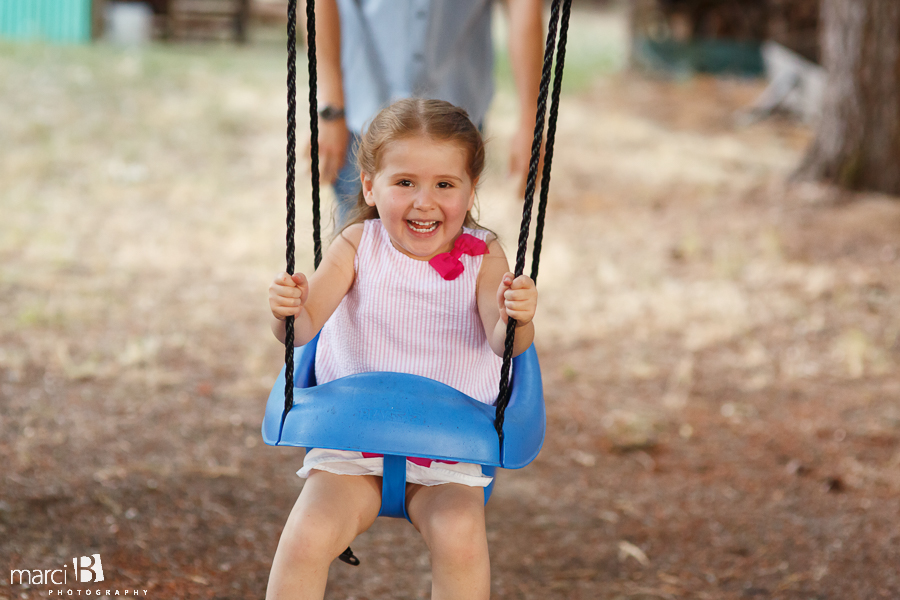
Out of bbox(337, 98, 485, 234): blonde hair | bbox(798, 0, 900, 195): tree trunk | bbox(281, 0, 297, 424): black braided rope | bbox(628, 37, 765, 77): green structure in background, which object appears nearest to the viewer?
bbox(281, 0, 297, 424): black braided rope

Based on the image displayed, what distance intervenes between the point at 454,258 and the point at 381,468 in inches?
18.4

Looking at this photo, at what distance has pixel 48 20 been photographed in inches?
421

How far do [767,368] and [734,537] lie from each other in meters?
1.50

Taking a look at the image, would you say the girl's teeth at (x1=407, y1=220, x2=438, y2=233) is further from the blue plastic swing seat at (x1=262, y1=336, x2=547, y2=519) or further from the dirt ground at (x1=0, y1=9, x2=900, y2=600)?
the dirt ground at (x1=0, y1=9, x2=900, y2=600)

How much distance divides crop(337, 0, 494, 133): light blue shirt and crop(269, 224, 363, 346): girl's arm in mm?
553

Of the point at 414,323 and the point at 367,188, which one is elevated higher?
the point at 367,188

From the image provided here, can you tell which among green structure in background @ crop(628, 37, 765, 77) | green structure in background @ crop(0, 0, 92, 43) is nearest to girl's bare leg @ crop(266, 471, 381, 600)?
green structure in background @ crop(0, 0, 92, 43)

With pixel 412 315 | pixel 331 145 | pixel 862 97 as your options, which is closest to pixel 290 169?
pixel 412 315

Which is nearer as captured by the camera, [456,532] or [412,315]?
[456,532]

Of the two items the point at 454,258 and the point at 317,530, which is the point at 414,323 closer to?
the point at 454,258

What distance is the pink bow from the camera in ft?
6.10

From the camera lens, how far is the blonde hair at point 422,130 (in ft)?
5.70

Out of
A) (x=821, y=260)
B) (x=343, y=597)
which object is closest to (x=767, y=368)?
(x=821, y=260)

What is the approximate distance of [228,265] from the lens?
5305 mm
